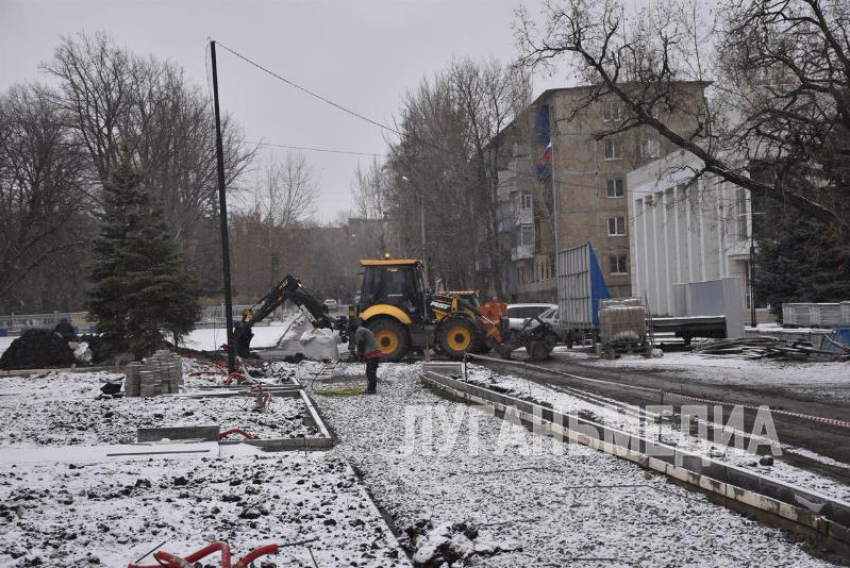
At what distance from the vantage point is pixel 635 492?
27.1ft

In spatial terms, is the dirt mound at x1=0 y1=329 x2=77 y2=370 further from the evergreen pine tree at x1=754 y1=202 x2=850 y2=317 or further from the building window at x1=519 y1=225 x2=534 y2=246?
the building window at x1=519 y1=225 x2=534 y2=246

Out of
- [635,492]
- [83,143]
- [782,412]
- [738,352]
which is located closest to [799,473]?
[635,492]

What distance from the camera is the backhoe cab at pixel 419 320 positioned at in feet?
87.6

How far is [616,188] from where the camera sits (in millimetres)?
63469

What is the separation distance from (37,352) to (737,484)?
79.1ft

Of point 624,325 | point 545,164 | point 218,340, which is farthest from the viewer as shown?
point 545,164

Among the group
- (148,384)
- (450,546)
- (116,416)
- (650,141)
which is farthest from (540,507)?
(650,141)

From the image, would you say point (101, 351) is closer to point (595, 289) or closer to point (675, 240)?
point (595, 289)

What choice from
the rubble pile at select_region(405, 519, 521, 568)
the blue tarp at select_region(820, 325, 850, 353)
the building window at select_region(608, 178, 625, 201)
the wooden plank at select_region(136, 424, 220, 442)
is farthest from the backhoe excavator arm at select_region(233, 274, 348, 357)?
the building window at select_region(608, 178, 625, 201)

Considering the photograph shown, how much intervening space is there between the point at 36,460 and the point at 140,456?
1.12 meters

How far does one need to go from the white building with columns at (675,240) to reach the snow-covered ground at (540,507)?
104 feet

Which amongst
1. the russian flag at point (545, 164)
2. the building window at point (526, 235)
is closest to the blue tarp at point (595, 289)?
the russian flag at point (545, 164)

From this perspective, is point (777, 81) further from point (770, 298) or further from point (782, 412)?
point (770, 298)

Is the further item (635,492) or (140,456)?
(140,456)
